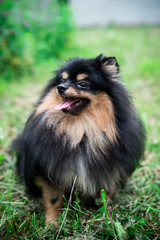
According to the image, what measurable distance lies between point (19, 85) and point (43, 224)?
4225 mm

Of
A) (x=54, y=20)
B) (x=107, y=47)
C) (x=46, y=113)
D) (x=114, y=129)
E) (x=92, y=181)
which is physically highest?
(x=54, y=20)

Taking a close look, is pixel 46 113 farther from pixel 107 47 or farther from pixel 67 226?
pixel 107 47

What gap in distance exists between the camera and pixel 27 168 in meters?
2.28

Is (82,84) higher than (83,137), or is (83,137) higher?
(82,84)

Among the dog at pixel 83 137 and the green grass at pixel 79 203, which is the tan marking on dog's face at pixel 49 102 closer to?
the dog at pixel 83 137

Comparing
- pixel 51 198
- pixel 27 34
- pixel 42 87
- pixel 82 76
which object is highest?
pixel 27 34

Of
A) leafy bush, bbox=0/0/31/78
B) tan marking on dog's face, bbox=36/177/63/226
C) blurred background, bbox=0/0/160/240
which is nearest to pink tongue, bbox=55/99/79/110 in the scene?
blurred background, bbox=0/0/160/240

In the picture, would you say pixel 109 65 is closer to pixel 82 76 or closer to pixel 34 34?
pixel 82 76

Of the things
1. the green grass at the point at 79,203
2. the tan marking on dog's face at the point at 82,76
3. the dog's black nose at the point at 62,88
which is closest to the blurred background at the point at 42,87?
the green grass at the point at 79,203

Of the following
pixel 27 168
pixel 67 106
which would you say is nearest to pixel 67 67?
pixel 67 106

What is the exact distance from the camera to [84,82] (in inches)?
88.0

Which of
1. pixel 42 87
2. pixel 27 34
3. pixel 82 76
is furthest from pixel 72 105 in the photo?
pixel 27 34

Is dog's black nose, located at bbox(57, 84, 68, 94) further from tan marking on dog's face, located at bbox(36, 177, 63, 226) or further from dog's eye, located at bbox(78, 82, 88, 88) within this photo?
tan marking on dog's face, located at bbox(36, 177, 63, 226)

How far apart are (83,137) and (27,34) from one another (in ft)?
15.9
